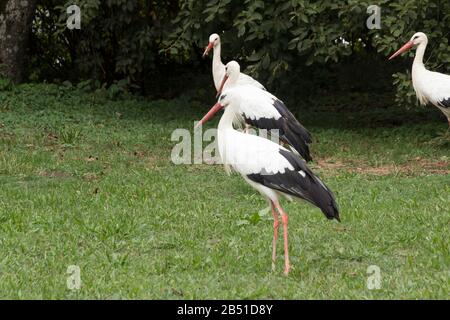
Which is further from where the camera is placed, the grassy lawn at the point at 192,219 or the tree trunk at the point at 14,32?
the tree trunk at the point at 14,32

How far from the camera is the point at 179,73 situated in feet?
51.9

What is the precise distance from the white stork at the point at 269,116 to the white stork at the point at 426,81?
1882mm

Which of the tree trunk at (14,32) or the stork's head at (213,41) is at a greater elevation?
the tree trunk at (14,32)

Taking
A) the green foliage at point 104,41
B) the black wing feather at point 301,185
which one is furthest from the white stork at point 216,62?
the black wing feather at point 301,185

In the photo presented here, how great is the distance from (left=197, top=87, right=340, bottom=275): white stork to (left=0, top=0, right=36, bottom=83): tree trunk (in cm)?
849

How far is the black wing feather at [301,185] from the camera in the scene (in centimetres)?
589

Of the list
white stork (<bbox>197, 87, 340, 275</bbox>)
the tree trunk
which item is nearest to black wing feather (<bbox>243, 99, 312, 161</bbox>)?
white stork (<bbox>197, 87, 340, 275</bbox>)

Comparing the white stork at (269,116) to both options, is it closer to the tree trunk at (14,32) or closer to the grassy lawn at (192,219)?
the grassy lawn at (192,219)

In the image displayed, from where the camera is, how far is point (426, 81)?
10.4 metres

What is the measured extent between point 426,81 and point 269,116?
2196mm

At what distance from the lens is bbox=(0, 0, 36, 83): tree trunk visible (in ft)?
46.2

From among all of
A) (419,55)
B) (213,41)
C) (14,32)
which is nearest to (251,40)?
(213,41)

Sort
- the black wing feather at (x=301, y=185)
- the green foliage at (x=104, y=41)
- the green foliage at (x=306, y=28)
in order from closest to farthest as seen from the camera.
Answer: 1. the black wing feather at (x=301, y=185)
2. the green foliage at (x=306, y=28)
3. the green foliage at (x=104, y=41)
